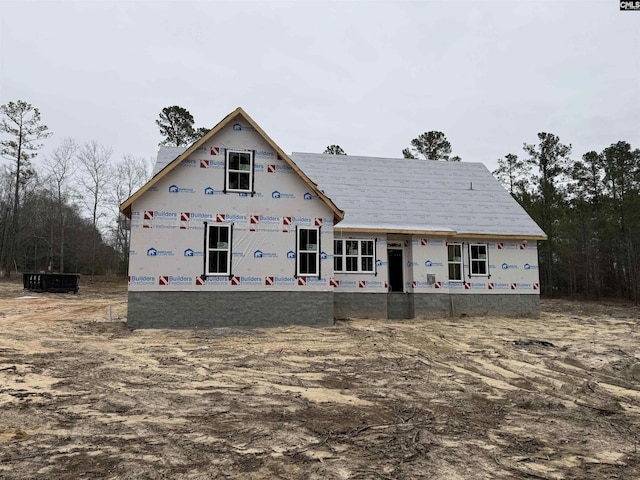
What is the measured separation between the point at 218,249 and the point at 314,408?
362 inches

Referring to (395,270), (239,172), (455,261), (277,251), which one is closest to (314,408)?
(277,251)

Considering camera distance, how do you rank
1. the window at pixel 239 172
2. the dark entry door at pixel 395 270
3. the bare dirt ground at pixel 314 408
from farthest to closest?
the dark entry door at pixel 395 270 < the window at pixel 239 172 < the bare dirt ground at pixel 314 408

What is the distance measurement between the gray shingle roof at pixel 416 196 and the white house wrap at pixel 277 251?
153 millimetres

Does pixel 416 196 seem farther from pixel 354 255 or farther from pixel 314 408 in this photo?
pixel 314 408

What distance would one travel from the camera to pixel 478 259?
19000 mm

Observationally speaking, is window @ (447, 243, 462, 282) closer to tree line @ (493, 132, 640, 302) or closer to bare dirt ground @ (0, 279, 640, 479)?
bare dirt ground @ (0, 279, 640, 479)

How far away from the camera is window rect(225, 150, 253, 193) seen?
1455 centimetres

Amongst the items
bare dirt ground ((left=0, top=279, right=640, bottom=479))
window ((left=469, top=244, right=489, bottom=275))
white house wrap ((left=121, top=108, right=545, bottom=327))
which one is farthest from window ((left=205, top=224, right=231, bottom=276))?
window ((left=469, top=244, right=489, bottom=275))

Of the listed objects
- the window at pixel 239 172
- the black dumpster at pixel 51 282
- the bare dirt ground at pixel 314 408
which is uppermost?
the window at pixel 239 172

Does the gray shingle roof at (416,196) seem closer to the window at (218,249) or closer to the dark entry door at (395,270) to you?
the dark entry door at (395,270)

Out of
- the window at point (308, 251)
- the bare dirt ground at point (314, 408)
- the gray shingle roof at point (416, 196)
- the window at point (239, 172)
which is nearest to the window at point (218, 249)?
the window at point (239, 172)

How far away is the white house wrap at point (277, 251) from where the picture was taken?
45.0 ft

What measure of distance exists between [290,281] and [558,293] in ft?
92.5

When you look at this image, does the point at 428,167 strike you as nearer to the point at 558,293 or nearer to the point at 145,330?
the point at 145,330
